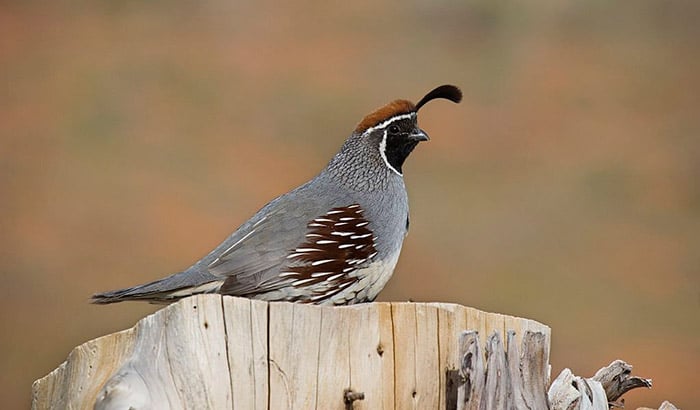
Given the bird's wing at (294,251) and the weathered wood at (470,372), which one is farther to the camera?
the bird's wing at (294,251)

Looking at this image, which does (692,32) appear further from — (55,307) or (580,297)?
(55,307)

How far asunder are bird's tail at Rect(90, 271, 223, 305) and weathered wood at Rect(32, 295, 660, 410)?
453mm

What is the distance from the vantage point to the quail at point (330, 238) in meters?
3.77

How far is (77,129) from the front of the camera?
25.7ft

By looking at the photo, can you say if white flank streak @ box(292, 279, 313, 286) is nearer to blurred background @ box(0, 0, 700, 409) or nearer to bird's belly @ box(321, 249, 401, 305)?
bird's belly @ box(321, 249, 401, 305)

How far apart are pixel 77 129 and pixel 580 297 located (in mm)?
3413

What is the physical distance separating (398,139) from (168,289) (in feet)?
3.54

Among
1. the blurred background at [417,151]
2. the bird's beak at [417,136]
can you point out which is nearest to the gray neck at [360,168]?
the bird's beak at [417,136]

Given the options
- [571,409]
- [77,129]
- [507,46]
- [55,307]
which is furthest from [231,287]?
[507,46]

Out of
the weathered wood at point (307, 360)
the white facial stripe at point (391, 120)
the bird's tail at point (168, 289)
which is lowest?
the weathered wood at point (307, 360)

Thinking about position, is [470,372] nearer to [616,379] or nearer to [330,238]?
[616,379]

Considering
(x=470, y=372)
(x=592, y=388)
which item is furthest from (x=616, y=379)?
(x=470, y=372)

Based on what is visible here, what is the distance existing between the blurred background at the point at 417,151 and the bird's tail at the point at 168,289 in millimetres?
3098

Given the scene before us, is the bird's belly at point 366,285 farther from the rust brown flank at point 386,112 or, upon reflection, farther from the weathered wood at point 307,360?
the weathered wood at point 307,360
